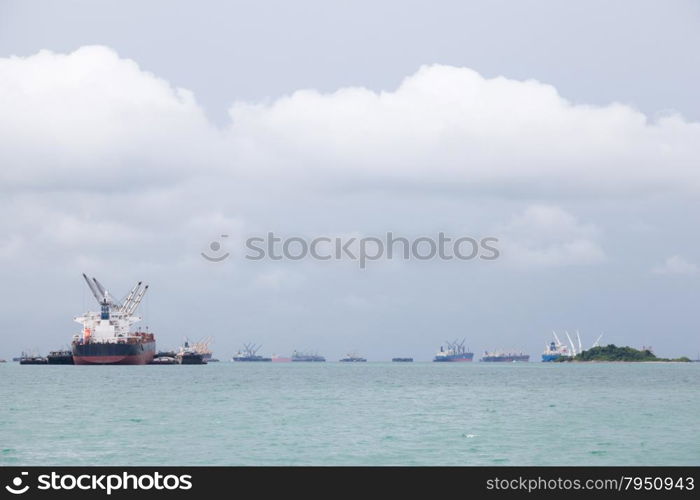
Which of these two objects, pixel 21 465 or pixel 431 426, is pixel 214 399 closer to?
pixel 431 426

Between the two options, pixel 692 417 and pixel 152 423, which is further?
pixel 692 417

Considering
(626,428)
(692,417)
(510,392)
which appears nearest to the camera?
(626,428)

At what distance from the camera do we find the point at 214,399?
371ft

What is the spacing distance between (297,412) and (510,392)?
51989 mm

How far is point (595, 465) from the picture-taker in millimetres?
54875

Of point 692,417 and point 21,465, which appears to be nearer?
point 21,465
